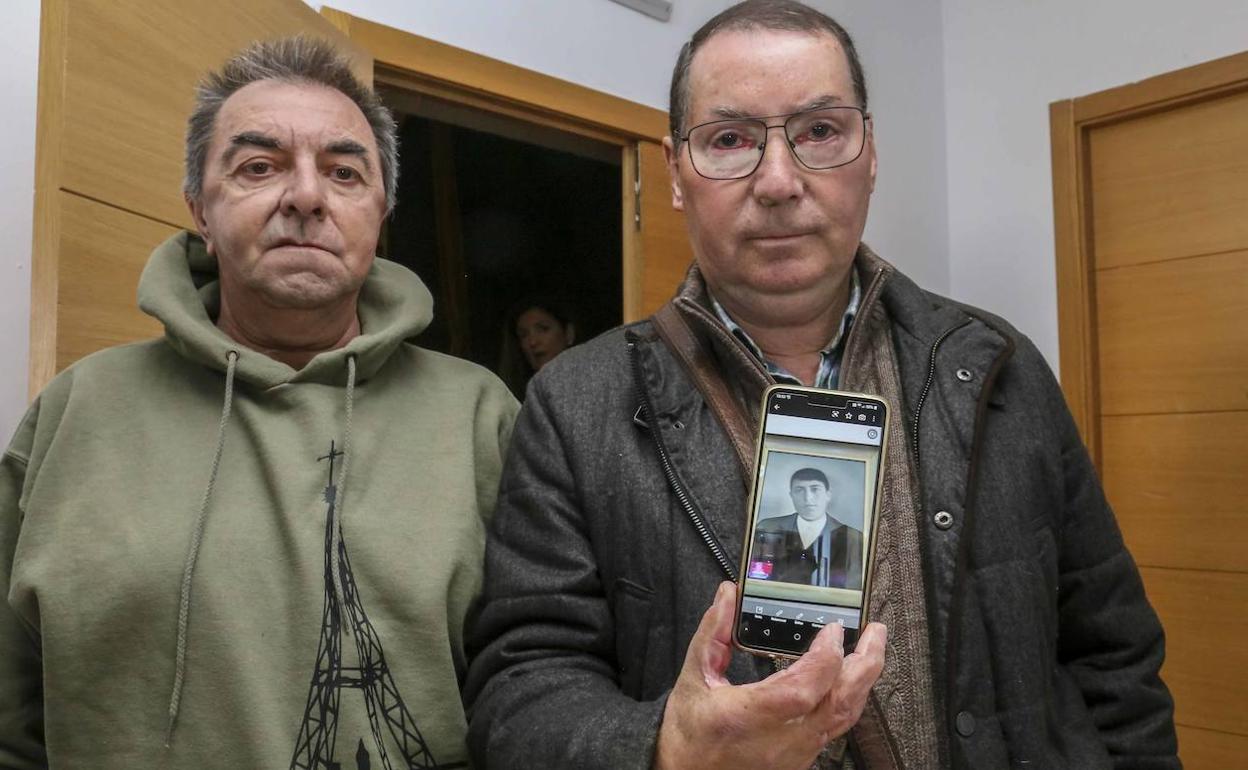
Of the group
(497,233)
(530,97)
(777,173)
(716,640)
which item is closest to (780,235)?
(777,173)

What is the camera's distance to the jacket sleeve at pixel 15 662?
90 cm

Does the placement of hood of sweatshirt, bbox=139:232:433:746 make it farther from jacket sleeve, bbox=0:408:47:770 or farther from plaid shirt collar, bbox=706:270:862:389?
plaid shirt collar, bbox=706:270:862:389

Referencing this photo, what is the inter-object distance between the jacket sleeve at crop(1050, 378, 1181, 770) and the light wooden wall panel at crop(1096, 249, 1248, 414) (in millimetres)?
1516

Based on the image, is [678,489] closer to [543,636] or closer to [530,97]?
[543,636]

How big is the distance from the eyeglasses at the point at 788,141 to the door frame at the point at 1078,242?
1.76 metres

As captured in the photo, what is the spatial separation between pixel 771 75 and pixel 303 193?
0.45 metres

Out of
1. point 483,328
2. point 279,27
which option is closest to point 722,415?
point 279,27

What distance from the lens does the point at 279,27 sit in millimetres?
1585

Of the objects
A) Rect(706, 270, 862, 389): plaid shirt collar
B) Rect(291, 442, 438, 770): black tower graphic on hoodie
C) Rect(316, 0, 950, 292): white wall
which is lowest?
Rect(291, 442, 438, 770): black tower graphic on hoodie

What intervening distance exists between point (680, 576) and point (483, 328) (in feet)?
9.70

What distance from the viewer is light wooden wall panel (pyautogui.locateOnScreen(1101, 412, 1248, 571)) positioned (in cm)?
221

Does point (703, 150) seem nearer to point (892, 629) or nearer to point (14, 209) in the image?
point (892, 629)

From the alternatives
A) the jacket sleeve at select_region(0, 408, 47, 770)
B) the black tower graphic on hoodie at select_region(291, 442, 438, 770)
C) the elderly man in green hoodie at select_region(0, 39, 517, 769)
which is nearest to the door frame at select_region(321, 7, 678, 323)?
the elderly man in green hoodie at select_region(0, 39, 517, 769)

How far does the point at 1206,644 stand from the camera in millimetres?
2232
